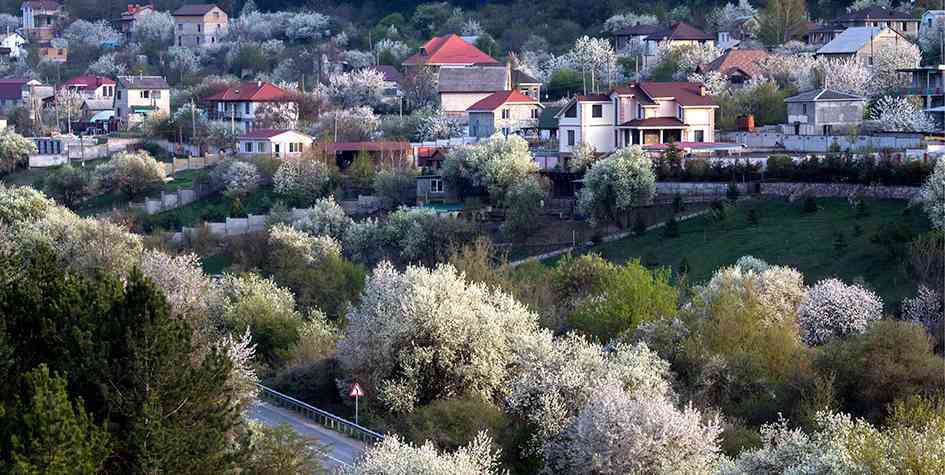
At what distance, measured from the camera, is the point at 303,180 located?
201 feet

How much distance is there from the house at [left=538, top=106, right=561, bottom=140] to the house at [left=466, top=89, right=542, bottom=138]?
663 mm

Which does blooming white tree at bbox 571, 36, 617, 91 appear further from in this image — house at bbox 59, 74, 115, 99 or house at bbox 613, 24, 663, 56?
house at bbox 59, 74, 115, 99

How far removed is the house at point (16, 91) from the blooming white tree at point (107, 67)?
7550 millimetres

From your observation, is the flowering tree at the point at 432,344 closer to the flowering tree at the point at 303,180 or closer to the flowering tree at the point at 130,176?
the flowering tree at the point at 303,180

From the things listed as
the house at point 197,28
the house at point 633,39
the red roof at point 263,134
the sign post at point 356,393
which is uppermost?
the house at point 197,28

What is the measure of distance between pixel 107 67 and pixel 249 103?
26495 mm

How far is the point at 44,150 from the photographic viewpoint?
2990 inches

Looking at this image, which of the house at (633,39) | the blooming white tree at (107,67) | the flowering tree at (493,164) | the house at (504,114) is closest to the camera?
the flowering tree at (493,164)

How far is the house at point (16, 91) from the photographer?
293 ft

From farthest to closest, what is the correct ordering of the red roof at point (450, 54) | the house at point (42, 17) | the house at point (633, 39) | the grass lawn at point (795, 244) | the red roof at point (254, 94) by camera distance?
1. the house at point (42, 17)
2. the house at point (633, 39)
3. the red roof at point (450, 54)
4. the red roof at point (254, 94)
5. the grass lawn at point (795, 244)

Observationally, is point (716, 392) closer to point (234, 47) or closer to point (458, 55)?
point (458, 55)

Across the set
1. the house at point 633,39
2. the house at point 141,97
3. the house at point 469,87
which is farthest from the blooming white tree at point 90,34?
the house at point 469,87

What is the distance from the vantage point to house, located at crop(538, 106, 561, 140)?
64.3 m

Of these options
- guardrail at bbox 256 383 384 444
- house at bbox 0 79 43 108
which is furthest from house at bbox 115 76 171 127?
guardrail at bbox 256 383 384 444
